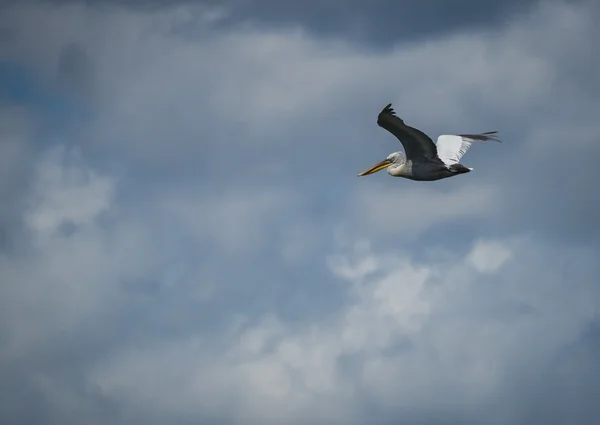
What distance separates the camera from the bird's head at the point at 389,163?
63969 millimetres

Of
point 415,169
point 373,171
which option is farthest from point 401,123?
point 373,171

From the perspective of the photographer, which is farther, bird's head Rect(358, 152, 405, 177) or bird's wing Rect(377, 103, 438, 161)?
bird's head Rect(358, 152, 405, 177)

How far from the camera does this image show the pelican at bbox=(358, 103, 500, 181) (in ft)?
193

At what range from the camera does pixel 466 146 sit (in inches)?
2544

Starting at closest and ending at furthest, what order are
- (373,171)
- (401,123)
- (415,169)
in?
(401,123) < (415,169) < (373,171)

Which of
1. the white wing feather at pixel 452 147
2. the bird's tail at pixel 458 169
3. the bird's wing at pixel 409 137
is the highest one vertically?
the white wing feather at pixel 452 147

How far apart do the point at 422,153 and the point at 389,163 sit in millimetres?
4553

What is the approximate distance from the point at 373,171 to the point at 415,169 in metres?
4.81

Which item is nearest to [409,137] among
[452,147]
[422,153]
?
[422,153]

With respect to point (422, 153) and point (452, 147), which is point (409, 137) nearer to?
point (422, 153)

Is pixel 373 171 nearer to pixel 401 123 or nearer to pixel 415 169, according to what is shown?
pixel 415 169

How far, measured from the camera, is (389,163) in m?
65.6

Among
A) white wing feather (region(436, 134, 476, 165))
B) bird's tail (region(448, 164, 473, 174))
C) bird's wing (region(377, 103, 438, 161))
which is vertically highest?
white wing feather (region(436, 134, 476, 165))

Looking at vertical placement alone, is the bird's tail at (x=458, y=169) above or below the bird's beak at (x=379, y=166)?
below
